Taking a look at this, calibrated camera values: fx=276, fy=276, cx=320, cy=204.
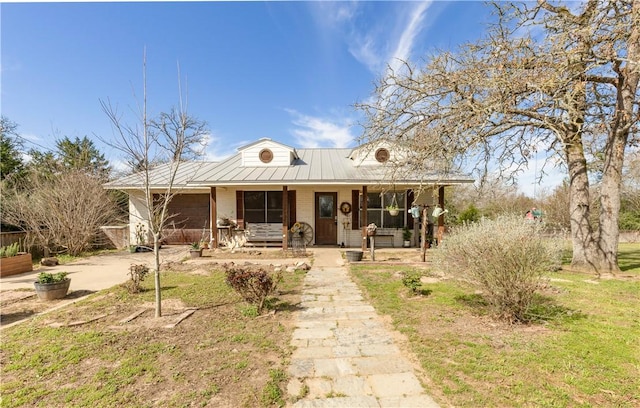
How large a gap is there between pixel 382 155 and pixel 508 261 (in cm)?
832

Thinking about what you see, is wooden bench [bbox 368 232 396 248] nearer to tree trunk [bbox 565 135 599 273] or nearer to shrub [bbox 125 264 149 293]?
tree trunk [bbox 565 135 599 273]

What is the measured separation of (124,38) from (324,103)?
7.35 m

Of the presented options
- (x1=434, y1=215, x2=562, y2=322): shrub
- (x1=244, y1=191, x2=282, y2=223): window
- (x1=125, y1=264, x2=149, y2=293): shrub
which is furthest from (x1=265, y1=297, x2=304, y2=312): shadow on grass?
(x1=244, y1=191, x2=282, y2=223): window

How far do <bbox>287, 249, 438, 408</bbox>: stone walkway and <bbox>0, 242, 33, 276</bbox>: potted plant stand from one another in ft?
29.2

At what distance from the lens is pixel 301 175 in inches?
428

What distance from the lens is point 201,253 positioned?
33.3ft

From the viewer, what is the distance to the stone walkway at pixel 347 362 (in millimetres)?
2521

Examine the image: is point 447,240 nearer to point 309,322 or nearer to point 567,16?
point 309,322

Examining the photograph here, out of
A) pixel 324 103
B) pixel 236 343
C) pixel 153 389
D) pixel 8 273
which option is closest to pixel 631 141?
pixel 324 103

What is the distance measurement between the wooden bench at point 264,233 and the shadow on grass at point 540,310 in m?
7.49

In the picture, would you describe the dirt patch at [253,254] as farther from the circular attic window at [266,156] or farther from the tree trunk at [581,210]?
the tree trunk at [581,210]

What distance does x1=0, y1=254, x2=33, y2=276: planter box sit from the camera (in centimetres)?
776

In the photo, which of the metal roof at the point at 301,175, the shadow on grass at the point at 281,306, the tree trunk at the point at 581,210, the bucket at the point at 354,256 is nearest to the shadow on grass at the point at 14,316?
the shadow on grass at the point at 281,306

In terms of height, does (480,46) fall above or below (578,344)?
above
